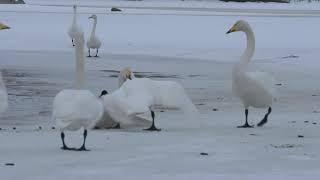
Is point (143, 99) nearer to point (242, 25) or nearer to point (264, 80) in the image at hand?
point (264, 80)

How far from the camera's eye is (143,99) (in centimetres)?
880

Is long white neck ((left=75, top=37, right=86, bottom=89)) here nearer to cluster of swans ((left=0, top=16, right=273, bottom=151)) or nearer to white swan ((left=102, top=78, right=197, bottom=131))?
cluster of swans ((left=0, top=16, right=273, bottom=151))

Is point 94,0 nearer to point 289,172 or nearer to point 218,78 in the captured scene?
point 218,78

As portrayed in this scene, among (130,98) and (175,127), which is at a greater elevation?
(130,98)

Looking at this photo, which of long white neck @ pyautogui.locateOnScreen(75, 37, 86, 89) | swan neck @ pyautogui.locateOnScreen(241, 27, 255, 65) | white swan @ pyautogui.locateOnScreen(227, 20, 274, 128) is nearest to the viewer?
long white neck @ pyautogui.locateOnScreen(75, 37, 86, 89)

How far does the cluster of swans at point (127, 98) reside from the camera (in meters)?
7.43

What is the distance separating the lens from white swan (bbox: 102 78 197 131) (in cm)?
881

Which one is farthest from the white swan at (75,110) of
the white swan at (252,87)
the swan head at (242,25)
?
the swan head at (242,25)

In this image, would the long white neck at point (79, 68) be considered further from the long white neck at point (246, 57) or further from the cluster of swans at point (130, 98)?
the long white neck at point (246, 57)

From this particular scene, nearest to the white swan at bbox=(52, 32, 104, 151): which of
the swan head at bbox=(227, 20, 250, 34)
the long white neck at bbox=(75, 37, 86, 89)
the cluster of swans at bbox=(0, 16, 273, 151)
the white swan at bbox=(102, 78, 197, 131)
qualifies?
the cluster of swans at bbox=(0, 16, 273, 151)

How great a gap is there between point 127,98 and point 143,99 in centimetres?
18

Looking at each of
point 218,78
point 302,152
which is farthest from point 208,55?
point 302,152

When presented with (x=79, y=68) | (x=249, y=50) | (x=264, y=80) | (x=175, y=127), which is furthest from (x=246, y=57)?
(x=79, y=68)

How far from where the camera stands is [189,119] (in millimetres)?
9234
